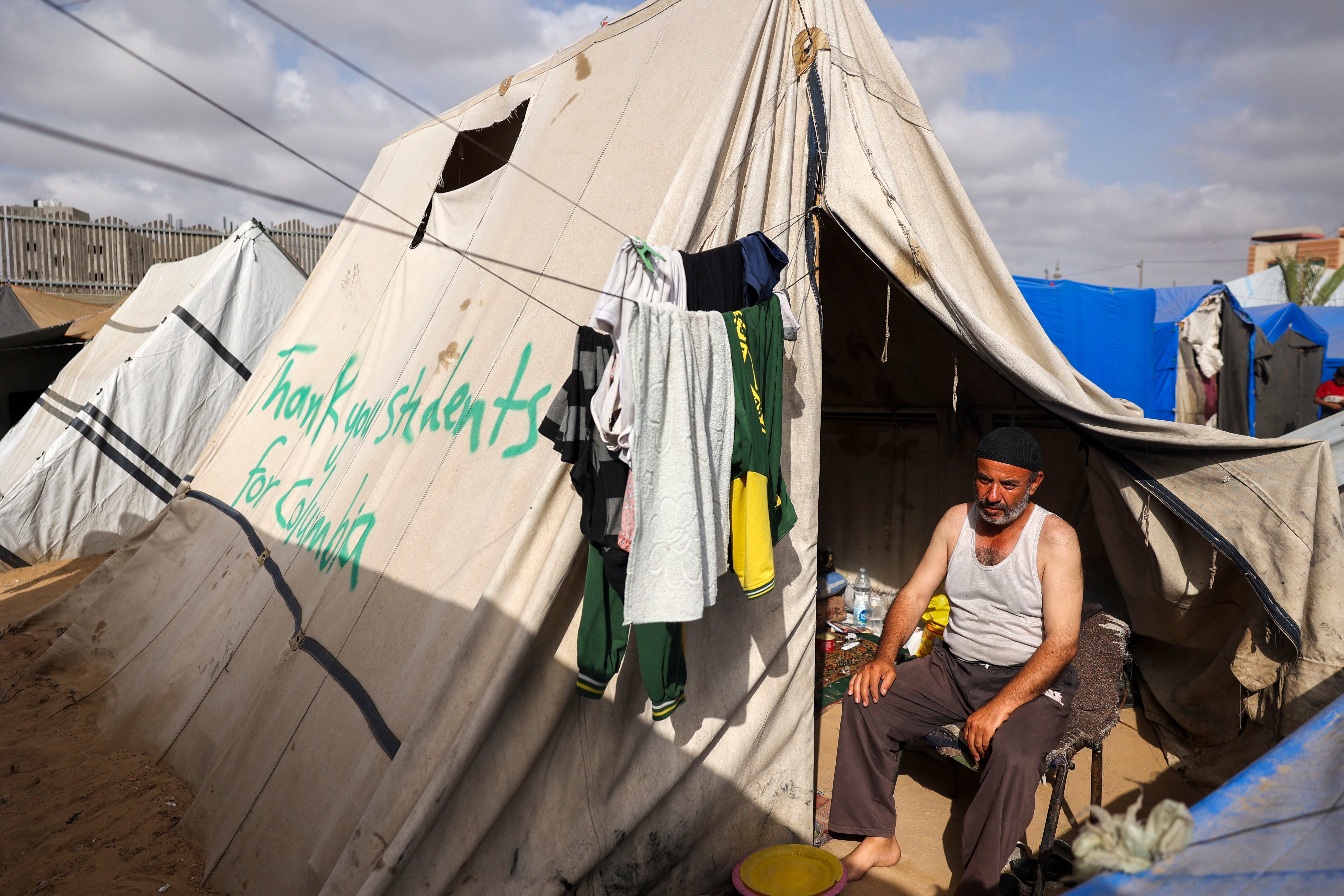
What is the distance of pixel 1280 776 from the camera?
4.71 ft

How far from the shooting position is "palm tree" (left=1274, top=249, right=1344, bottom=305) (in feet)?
55.8

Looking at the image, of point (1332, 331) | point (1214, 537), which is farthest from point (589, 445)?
point (1332, 331)

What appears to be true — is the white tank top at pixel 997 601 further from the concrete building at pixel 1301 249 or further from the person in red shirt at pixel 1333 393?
the concrete building at pixel 1301 249

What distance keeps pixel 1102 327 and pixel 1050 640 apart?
6.32 meters

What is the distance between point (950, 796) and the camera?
321 cm

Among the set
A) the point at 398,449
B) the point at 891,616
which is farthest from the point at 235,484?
the point at 891,616

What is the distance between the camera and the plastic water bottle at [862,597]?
4.88 meters

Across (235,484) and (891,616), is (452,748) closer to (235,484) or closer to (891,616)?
(891,616)

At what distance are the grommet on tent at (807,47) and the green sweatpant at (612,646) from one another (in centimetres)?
193

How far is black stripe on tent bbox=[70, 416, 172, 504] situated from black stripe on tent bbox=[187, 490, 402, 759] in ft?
9.39

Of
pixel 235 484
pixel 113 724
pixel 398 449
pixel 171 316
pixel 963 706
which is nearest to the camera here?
pixel 963 706

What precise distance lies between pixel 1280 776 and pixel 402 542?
267cm

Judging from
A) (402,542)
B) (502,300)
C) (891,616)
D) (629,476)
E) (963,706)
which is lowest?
(963,706)

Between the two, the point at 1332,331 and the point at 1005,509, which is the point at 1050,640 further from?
the point at 1332,331
